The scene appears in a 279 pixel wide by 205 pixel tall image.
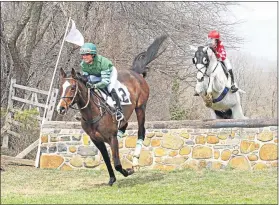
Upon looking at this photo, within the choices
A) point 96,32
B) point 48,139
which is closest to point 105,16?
point 96,32

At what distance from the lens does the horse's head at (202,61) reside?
30.7 ft

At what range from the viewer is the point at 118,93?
8.79 m

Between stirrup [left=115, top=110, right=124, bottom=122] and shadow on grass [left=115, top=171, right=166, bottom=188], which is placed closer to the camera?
stirrup [left=115, top=110, right=124, bottom=122]

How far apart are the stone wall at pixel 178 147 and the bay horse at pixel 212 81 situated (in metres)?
0.91

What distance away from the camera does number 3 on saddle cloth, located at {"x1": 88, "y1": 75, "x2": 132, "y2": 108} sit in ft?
28.0

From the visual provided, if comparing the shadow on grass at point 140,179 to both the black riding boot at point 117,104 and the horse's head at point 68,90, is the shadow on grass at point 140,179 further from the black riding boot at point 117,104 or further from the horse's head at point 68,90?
the horse's head at point 68,90

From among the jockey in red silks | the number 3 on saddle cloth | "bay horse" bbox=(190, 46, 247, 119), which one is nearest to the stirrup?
the number 3 on saddle cloth

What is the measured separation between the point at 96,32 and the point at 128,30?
38.3 inches

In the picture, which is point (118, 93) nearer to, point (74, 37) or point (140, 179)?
point (140, 179)

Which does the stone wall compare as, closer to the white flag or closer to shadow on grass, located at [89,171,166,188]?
shadow on grass, located at [89,171,166,188]

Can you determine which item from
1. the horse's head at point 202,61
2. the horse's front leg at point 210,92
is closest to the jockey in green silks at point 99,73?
the horse's head at point 202,61

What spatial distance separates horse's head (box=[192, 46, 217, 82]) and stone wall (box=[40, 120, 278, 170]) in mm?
1828

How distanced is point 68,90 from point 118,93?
46.7 inches

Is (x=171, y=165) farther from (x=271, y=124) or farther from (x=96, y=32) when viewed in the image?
(x=96, y=32)
